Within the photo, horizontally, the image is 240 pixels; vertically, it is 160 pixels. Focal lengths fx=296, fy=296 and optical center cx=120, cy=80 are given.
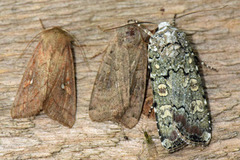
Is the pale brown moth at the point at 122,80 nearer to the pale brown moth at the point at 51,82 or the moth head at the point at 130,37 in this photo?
the moth head at the point at 130,37

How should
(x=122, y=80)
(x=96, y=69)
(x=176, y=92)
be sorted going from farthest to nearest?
(x=96, y=69) < (x=122, y=80) < (x=176, y=92)

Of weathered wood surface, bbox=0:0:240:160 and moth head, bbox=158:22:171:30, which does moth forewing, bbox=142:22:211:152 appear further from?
weathered wood surface, bbox=0:0:240:160

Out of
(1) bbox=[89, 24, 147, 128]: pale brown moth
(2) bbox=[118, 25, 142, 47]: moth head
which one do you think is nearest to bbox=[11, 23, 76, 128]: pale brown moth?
(1) bbox=[89, 24, 147, 128]: pale brown moth

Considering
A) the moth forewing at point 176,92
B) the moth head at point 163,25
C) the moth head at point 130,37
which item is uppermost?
the moth head at point 163,25

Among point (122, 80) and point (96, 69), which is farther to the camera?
point (96, 69)

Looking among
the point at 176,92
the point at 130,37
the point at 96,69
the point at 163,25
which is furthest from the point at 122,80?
the point at 163,25

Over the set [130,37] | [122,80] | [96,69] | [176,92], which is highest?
[130,37]

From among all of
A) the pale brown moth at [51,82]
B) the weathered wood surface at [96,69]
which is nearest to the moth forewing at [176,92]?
the weathered wood surface at [96,69]

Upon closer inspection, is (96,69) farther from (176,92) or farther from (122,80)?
(176,92)
